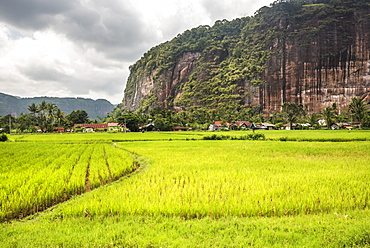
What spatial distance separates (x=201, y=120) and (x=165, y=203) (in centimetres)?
8898

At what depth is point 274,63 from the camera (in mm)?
114500

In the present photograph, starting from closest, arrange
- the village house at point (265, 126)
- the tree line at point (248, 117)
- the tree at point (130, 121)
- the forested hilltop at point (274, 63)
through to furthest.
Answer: the tree at point (130, 121), the tree line at point (248, 117), the village house at point (265, 126), the forested hilltop at point (274, 63)

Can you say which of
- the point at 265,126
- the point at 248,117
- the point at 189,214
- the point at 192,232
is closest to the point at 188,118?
the point at 248,117

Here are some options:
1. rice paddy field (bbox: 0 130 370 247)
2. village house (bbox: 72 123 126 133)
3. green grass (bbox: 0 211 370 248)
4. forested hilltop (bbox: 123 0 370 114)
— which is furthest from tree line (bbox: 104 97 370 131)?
green grass (bbox: 0 211 370 248)

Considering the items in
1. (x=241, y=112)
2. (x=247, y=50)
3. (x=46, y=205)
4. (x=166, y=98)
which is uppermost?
(x=247, y=50)

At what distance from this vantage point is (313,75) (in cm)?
10312

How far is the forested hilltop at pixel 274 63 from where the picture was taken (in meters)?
99.6

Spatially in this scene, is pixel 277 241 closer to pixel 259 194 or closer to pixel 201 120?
pixel 259 194

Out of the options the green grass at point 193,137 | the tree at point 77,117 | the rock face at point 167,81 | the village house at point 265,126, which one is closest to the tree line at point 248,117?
the village house at point 265,126

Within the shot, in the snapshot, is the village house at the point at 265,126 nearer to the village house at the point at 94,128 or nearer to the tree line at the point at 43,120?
the village house at the point at 94,128

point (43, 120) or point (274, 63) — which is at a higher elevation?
point (274, 63)

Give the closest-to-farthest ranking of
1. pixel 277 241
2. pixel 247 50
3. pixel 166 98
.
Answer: pixel 277 241 < pixel 247 50 < pixel 166 98

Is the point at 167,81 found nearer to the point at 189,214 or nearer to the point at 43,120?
the point at 43,120

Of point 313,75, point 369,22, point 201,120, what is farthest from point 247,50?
point 201,120
